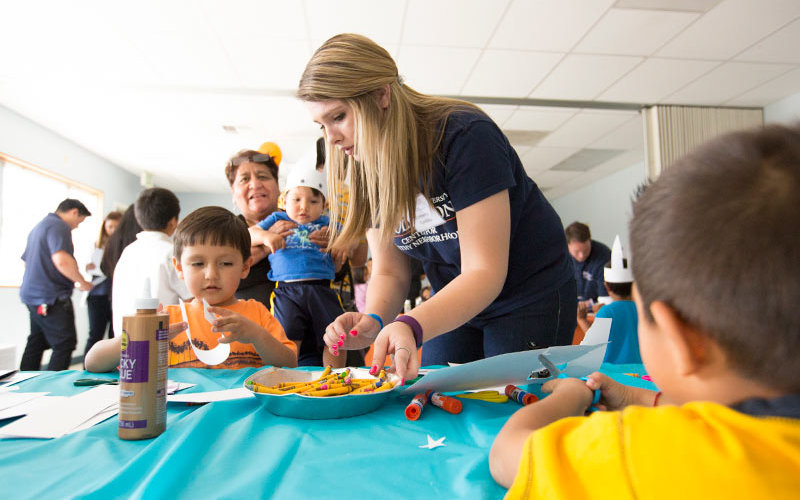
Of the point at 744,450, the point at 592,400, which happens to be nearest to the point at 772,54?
the point at 592,400

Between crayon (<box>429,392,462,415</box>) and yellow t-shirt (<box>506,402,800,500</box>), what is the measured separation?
0.33 metres

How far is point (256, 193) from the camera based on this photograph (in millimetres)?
2023

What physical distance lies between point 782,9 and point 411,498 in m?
4.16

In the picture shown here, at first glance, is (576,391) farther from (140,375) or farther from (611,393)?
(140,375)

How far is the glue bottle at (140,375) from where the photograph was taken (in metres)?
0.62

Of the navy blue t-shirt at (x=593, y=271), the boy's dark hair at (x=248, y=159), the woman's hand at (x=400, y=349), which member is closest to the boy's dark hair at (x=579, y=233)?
the navy blue t-shirt at (x=593, y=271)

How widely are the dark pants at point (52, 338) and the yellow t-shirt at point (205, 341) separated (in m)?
2.80

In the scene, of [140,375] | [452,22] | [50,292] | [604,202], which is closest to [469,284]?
[140,375]

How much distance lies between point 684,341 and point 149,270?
2.07m

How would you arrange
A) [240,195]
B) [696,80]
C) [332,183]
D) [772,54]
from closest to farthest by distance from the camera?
[332,183] < [240,195] < [772,54] < [696,80]

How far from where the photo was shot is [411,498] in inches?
18.4

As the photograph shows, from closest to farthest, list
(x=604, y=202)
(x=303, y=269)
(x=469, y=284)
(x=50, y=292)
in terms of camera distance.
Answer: (x=469, y=284) < (x=303, y=269) < (x=50, y=292) < (x=604, y=202)

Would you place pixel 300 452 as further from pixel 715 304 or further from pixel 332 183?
pixel 332 183

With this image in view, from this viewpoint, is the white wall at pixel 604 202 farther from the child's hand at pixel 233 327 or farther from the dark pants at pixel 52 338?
the child's hand at pixel 233 327
